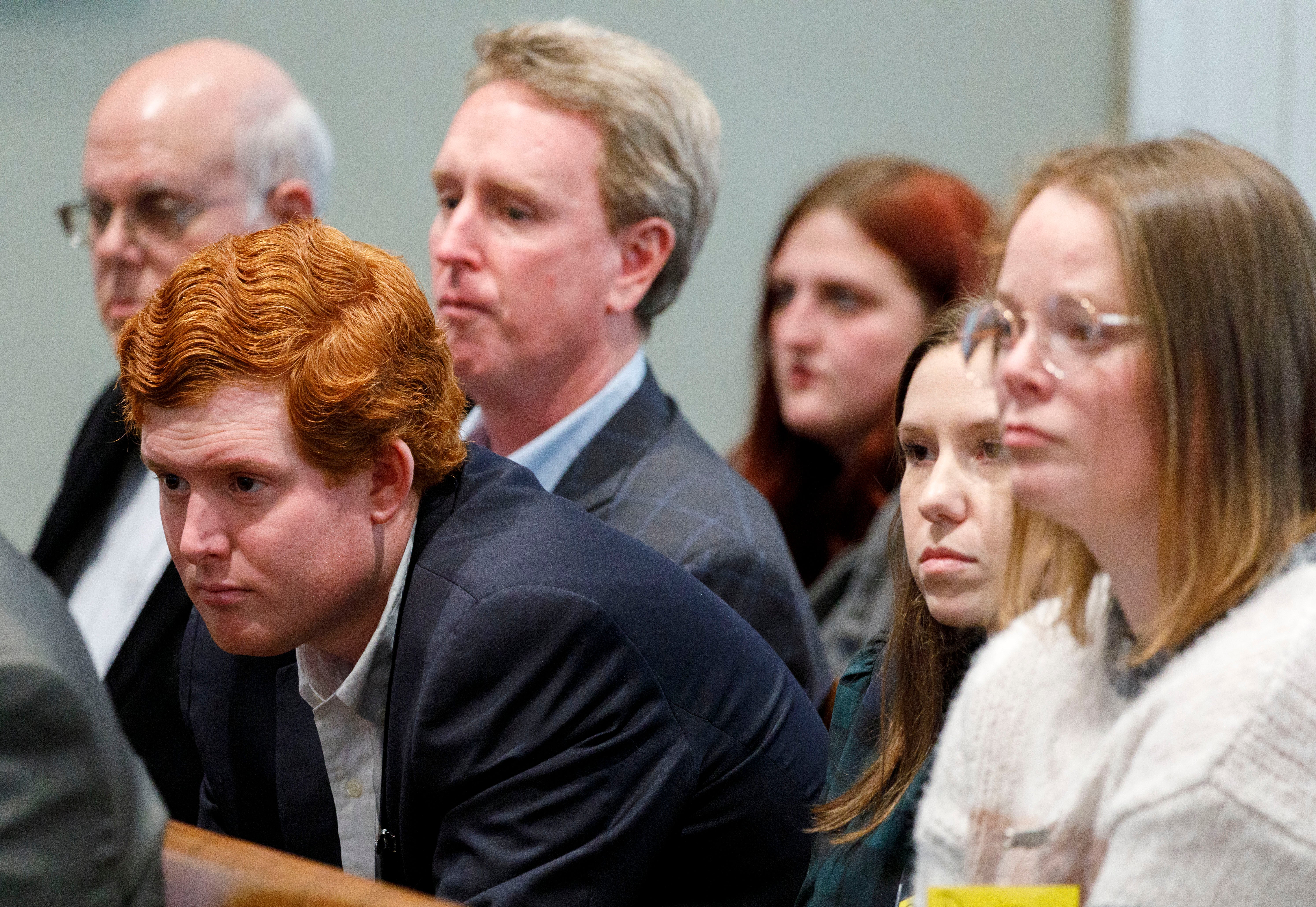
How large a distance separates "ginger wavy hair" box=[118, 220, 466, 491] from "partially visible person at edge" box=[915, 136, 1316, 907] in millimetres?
685

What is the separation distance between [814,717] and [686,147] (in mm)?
1032

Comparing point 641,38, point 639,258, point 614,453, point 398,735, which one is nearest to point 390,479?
point 398,735

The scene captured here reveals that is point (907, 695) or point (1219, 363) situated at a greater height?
point (1219, 363)

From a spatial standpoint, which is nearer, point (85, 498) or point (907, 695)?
point (907, 695)

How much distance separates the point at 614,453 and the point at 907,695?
2.89ft

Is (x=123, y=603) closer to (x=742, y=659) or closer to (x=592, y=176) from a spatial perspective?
→ (x=592, y=176)

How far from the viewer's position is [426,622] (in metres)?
1.40

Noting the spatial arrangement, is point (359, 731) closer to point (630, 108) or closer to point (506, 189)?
point (506, 189)

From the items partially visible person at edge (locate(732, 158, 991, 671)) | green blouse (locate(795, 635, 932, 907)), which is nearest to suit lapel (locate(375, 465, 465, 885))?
green blouse (locate(795, 635, 932, 907))

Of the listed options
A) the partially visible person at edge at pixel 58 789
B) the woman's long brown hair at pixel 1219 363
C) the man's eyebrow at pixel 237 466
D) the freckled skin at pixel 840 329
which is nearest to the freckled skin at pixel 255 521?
the man's eyebrow at pixel 237 466

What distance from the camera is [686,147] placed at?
2.29m

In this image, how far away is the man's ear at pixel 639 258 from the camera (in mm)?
2256

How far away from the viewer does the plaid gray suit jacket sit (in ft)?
6.09

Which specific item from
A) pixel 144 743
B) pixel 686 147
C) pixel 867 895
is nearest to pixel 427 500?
pixel 867 895
